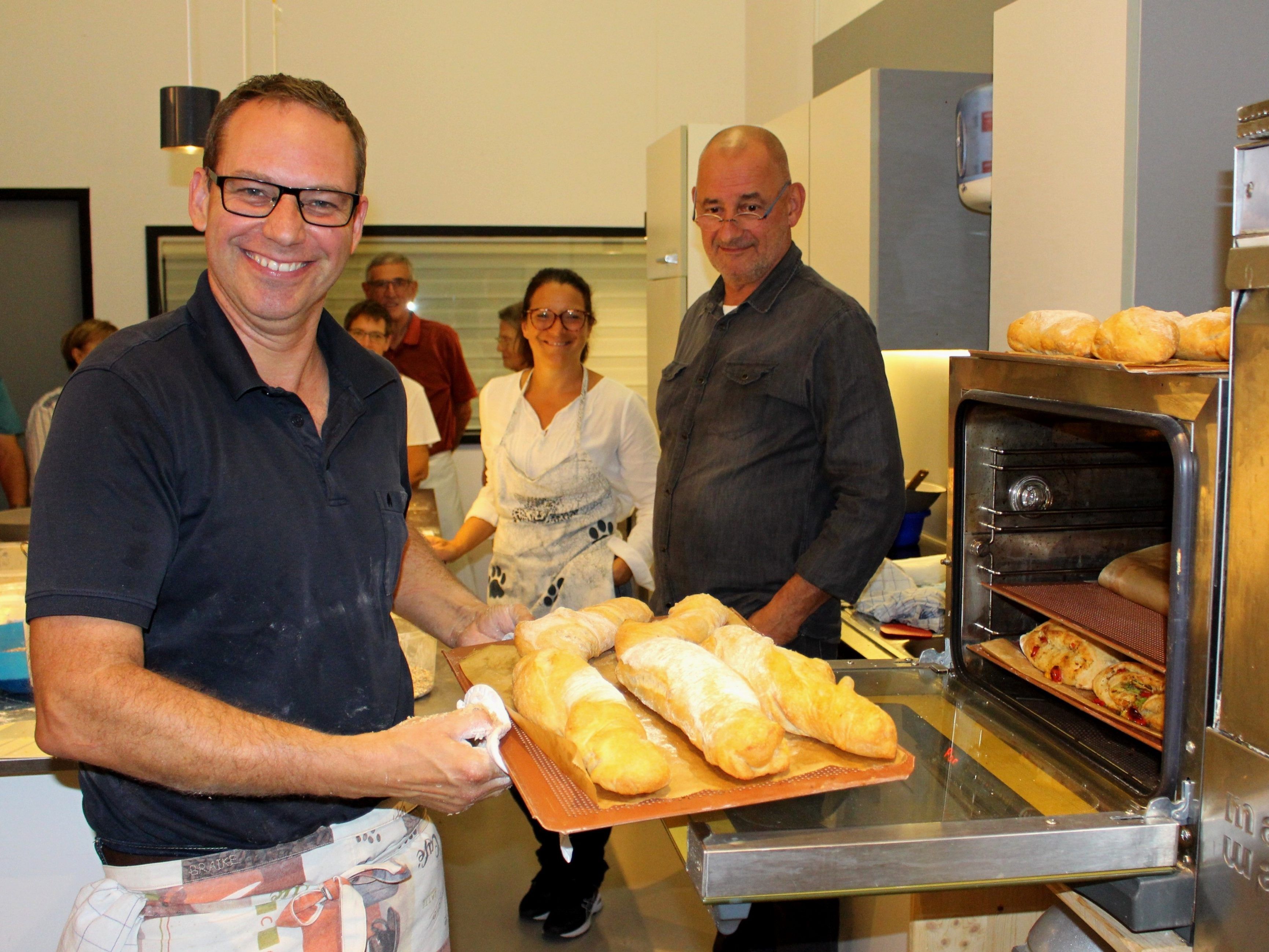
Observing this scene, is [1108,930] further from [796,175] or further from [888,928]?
[796,175]

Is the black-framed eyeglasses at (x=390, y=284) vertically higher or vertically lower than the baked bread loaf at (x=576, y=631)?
higher

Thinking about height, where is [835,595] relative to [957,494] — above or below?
below

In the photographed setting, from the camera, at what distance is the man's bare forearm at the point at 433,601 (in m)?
1.67

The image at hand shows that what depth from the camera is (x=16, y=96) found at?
5.27m

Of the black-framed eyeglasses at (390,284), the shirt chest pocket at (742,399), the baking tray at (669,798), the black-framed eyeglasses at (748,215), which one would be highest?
the black-framed eyeglasses at (390,284)

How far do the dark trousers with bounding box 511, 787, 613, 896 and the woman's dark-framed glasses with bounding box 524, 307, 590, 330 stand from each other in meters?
1.40

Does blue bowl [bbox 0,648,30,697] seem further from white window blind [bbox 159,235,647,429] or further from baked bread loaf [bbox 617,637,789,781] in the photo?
white window blind [bbox 159,235,647,429]

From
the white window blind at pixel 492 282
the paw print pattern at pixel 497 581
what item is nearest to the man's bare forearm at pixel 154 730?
the paw print pattern at pixel 497 581

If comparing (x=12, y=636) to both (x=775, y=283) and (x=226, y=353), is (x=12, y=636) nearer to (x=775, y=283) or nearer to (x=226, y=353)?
(x=226, y=353)

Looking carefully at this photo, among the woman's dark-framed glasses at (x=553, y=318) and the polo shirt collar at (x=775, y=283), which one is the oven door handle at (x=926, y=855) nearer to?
the polo shirt collar at (x=775, y=283)

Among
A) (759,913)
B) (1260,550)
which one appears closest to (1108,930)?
(1260,550)

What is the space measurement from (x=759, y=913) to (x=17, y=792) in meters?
1.44

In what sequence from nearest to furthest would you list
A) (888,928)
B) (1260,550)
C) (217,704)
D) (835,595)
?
(1260,550), (217,704), (888,928), (835,595)

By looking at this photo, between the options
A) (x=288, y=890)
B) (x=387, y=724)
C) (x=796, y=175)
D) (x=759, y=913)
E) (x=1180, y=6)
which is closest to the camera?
(x=288, y=890)
